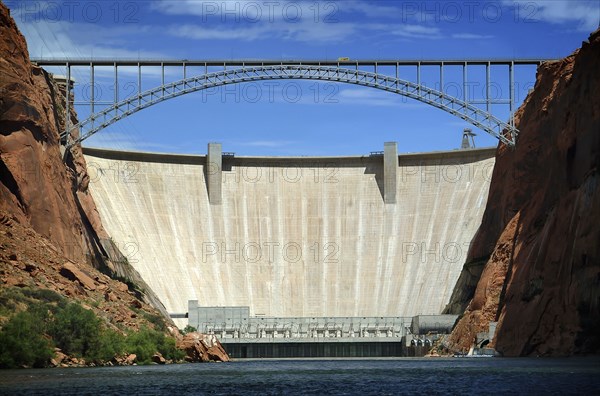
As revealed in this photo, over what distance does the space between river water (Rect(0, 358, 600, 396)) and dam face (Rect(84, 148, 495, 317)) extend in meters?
52.0

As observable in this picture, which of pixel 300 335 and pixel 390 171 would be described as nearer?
pixel 300 335

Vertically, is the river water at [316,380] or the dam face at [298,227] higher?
the dam face at [298,227]

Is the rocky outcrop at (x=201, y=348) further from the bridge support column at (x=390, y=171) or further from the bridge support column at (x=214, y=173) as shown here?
the bridge support column at (x=390, y=171)

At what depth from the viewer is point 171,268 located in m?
127

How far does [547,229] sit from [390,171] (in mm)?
47164

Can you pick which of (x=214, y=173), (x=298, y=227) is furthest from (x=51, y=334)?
(x=298, y=227)

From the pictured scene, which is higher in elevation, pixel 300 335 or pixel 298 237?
pixel 298 237

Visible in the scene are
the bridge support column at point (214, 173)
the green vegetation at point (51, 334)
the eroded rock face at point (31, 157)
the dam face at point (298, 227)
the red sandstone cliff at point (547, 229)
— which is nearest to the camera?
the green vegetation at point (51, 334)

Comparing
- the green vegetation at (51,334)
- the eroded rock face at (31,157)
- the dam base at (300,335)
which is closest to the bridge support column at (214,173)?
the dam base at (300,335)

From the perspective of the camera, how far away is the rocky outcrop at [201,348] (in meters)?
88.2

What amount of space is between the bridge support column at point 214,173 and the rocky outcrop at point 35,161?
27505 mm

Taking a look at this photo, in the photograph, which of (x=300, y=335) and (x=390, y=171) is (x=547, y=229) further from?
(x=390, y=171)

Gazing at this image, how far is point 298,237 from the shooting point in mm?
133375

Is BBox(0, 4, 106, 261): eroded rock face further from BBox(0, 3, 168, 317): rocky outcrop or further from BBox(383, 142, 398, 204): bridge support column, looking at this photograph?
BBox(383, 142, 398, 204): bridge support column
